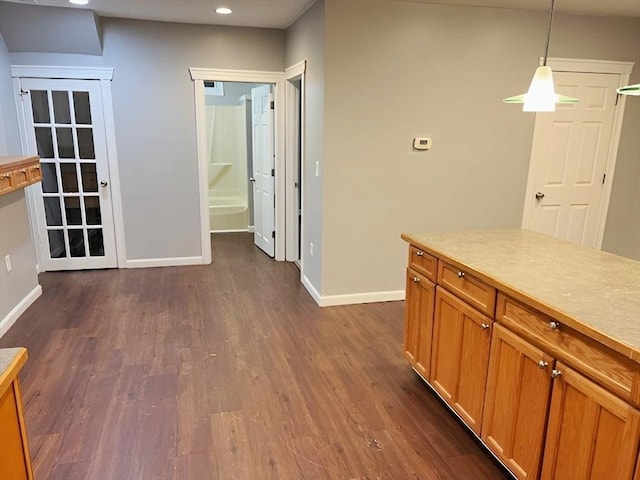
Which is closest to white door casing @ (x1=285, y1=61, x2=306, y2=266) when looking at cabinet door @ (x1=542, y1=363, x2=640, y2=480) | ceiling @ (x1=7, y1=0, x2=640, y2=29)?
ceiling @ (x1=7, y1=0, x2=640, y2=29)

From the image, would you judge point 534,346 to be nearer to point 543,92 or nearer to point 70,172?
point 543,92

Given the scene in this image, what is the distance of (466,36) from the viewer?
383 centimetres

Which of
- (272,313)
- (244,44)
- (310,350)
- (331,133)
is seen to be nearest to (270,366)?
(310,350)

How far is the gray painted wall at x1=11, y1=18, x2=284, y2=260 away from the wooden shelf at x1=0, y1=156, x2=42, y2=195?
114cm

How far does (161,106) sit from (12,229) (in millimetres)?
1912

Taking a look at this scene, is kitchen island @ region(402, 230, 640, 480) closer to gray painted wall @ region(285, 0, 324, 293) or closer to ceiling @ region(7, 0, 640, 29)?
gray painted wall @ region(285, 0, 324, 293)

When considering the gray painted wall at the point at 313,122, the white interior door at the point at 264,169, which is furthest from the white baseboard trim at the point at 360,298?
the white interior door at the point at 264,169

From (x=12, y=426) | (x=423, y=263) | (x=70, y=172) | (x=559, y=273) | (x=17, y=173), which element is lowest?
(x=12, y=426)

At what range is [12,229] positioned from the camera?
367 centimetres

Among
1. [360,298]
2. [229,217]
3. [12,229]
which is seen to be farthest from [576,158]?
[12,229]

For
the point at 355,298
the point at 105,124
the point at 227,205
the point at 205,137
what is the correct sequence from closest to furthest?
the point at 355,298
the point at 105,124
the point at 205,137
the point at 227,205

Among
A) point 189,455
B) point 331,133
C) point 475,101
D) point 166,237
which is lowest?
point 189,455

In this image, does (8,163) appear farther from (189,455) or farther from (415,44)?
(415,44)

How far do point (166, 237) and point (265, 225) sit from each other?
1.19 m
